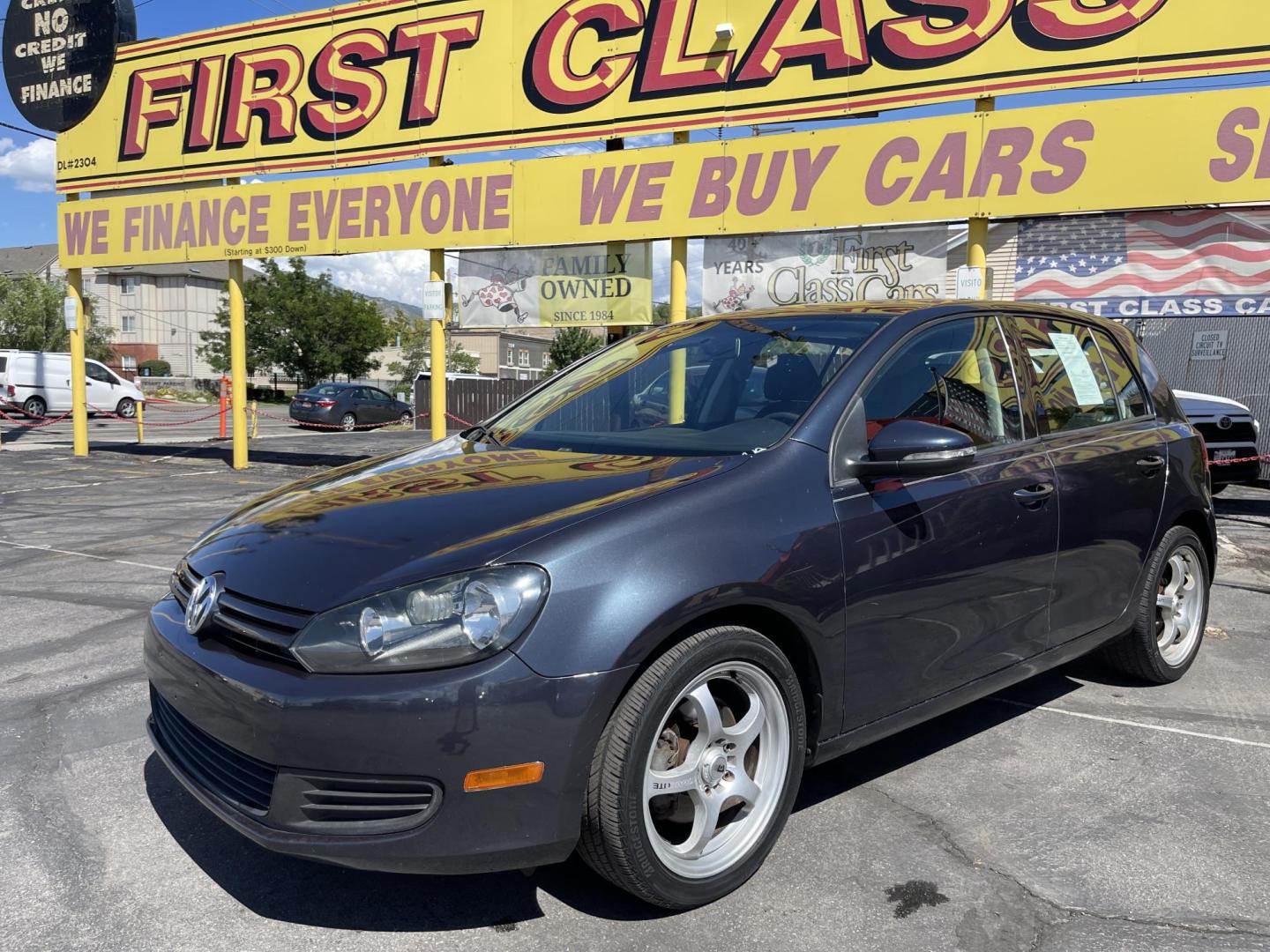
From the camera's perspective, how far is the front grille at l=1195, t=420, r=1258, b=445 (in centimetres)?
1005

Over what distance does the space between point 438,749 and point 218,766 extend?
2.35ft

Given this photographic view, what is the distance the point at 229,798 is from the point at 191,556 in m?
0.86

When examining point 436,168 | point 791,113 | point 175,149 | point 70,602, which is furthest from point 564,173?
point 70,602

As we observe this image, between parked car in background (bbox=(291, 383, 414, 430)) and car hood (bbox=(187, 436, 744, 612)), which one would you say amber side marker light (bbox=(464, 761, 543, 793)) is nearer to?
car hood (bbox=(187, 436, 744, 612))

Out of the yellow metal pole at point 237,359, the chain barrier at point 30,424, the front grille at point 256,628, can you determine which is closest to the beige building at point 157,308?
the chain barrier at point 30,424

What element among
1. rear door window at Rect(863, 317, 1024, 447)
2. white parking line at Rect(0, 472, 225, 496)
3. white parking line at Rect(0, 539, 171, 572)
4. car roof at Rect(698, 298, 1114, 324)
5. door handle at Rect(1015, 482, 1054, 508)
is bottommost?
white parking line at Rect(0, 472, 225, 496)

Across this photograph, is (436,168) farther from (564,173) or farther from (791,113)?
(791,113)

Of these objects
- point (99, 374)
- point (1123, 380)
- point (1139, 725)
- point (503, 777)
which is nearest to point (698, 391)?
point (503, 777)

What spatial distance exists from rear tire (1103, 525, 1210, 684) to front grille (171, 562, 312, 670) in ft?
11.5

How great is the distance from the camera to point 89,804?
10.9 ft

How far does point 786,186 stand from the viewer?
10.6 m

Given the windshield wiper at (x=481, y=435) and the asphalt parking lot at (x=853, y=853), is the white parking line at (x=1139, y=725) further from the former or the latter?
the windshield wiper at (x=481, y=435)

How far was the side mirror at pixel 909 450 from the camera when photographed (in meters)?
2.97

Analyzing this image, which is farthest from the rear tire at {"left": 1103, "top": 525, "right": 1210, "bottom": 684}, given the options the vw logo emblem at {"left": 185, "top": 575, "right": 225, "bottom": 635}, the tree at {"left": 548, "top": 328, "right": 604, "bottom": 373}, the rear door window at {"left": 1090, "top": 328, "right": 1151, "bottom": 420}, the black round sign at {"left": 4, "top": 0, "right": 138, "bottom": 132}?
the tree at {"left": 548, "top": 328, "right": 604, "bottom": 373}
